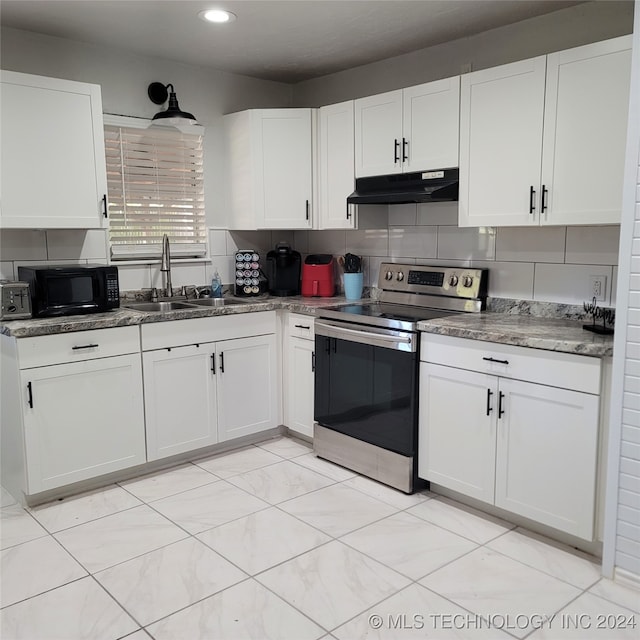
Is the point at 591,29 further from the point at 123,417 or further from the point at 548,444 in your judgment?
the point at 123,417

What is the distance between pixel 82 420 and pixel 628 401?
2489 millimetres

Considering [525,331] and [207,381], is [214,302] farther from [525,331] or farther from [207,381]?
[525,331]

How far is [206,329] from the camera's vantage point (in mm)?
3428

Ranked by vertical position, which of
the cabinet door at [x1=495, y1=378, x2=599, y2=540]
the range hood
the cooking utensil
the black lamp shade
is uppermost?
the black lamp shade

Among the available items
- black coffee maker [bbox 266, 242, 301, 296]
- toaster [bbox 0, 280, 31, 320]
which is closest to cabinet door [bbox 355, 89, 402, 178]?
black coffee maker [bbox 266, 242, 301, 296]

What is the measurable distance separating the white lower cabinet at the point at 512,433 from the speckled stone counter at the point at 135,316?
3.35ft

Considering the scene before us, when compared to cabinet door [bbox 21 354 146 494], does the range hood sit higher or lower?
higher

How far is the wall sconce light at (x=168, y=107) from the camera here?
3.46 meters

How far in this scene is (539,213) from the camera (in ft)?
9.05

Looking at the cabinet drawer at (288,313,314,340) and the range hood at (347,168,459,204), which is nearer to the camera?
the range hood at (347,168,459,204)

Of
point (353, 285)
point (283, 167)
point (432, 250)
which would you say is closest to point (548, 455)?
point (432, 250)

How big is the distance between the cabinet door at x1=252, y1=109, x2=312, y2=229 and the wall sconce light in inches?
18.8

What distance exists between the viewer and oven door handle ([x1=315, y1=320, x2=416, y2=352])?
9.70ft

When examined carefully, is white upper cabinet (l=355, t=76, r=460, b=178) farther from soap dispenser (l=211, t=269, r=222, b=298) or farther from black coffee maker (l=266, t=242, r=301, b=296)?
soap dispenser (l=211, t=269, r=222, b=298)
